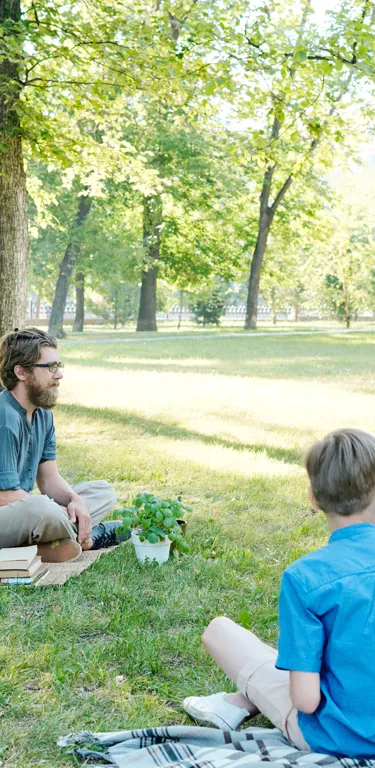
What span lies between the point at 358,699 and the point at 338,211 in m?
34.0

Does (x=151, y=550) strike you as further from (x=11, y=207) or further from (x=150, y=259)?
(x=150, y=259)

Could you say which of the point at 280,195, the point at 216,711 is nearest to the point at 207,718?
the point at 216,711

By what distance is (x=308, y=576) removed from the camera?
7.27 ft

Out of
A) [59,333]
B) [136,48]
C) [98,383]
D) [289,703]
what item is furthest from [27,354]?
[59,333]

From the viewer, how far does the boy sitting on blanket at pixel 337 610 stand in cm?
223

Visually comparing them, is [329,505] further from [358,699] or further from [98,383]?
[98,383]

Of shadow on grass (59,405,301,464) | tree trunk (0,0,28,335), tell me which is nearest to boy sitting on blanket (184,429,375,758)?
shadow on grass (59,405,301,464)

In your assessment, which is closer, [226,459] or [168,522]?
[168,522]

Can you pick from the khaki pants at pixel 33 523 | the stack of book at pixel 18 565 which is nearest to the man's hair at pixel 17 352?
the khaki pants at pixel 33 523

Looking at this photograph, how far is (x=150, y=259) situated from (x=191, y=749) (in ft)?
103

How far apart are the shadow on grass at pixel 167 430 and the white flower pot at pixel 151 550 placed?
2679 mm

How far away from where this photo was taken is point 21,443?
470 centimetres

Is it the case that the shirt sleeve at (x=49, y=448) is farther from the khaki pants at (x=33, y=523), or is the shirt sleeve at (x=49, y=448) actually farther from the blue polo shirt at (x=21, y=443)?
the khaki pants at (x=33, y=523)

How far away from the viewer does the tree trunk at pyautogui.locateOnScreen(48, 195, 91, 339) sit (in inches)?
1180
